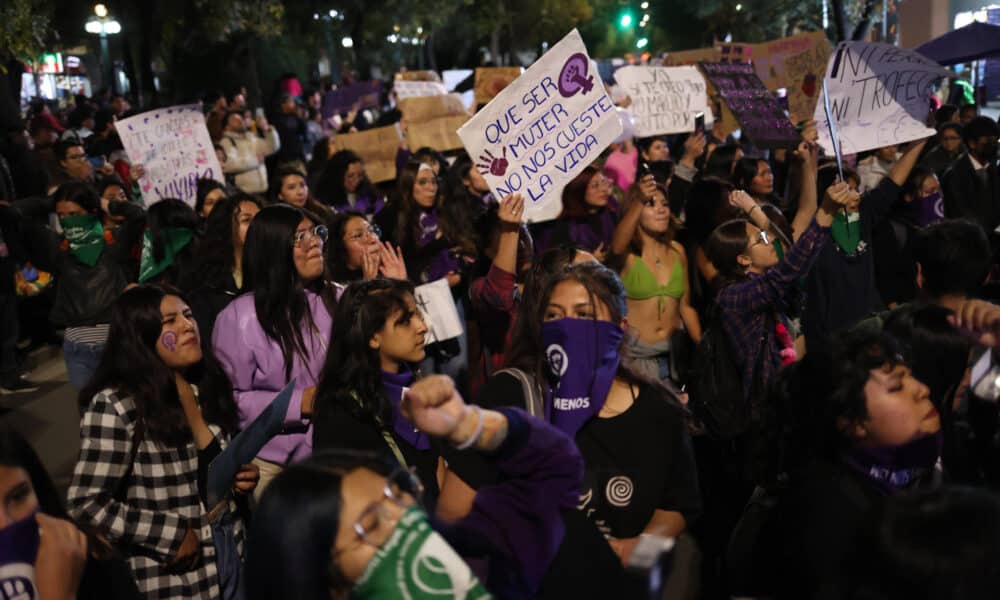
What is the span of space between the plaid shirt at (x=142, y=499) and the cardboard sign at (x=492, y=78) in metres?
8.99

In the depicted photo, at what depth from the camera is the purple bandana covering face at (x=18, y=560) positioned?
237 centimetres

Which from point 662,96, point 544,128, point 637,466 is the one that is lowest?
point 637,466

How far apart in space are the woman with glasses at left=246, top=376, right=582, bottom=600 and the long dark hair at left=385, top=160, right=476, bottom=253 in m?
4.57

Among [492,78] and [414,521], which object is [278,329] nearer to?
[414,521]

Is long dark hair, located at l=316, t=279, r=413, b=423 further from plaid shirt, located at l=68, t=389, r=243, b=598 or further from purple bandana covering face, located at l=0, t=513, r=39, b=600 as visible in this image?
purple bandana covering face, located at l=0, t=513, r=39, b=600

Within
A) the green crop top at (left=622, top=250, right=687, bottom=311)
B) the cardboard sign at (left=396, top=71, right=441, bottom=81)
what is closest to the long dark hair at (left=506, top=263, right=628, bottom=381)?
the green crop top at (left=622, top=250, right=687, bottom=311)

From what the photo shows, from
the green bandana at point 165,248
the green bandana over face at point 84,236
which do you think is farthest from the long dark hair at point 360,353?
the green bandana over face at point 84,236

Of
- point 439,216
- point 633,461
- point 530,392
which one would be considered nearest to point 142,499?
point 530,392

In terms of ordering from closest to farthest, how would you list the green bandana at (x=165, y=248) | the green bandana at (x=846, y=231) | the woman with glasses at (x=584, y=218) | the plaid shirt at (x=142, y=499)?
1. the plaid shirt at (x=142, y=499)
2. the green bandana at (x=846, y=231)
3. the green bandana at (x=165, y=248)
4. the woman with glasses at (x=584, y=218)

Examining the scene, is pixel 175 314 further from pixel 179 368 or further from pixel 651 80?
pixel 651 80

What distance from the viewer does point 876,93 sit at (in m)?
6.62

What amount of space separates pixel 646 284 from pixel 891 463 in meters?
3.07

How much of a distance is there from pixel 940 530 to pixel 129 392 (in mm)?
2840

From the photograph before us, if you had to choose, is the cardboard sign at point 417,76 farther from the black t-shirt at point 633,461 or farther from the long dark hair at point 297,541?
the long dark hair at point 297,541
